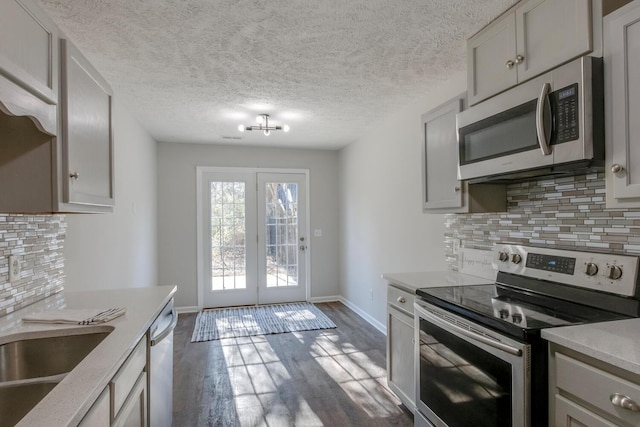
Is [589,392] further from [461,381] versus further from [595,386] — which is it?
[461,381]

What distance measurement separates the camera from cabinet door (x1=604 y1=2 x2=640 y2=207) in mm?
1212

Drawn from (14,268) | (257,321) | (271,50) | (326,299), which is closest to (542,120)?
(271,50)

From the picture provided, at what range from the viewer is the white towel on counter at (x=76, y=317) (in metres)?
1.45

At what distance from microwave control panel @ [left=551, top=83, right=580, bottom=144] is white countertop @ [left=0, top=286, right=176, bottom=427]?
6.00 feet

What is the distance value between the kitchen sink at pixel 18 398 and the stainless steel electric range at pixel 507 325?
1554mm

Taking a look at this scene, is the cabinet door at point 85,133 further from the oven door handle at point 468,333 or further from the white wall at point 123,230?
the oven door handle at point 468,333

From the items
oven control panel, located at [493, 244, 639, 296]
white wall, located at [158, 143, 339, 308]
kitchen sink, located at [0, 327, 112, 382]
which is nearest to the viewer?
kitchen sink, located at [0, 327, 112, 382]

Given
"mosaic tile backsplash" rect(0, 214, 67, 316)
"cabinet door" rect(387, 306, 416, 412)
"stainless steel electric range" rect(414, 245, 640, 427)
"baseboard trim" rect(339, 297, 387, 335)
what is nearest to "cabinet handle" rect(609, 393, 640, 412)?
"stainless steel electric range" rect(414, 245, 640, 427)

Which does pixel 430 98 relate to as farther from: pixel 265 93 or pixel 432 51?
pixel 265 93

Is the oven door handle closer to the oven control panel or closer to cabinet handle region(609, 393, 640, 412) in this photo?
cabinet handle region(609, 393, 640, 412)

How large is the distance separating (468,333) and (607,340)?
20.4 inches

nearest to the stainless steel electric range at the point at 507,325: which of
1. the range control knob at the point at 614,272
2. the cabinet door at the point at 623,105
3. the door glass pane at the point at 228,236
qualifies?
the range control knob at the point at 614,272

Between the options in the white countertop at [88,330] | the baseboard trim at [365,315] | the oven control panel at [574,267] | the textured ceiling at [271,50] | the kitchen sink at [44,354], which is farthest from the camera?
the baseboard trim at [365,315]

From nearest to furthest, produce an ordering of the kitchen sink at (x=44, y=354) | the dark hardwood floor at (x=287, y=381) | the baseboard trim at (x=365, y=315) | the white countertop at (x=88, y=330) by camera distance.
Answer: the white countertop at (x=88, y=330), the kitchen sink at (x=44, y=354), the dark hardwood floor at (x=287, y=381), the baseboard trim at (x=365, y=315)
